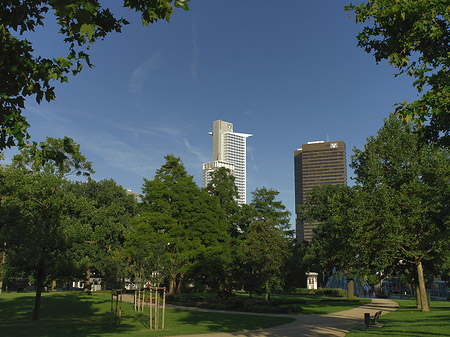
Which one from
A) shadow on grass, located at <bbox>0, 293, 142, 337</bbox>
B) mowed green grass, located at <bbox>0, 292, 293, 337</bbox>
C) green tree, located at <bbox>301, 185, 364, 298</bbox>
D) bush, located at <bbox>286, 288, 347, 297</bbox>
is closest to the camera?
shadow on grass, located at <bbox>0, 293, 142, 337</bbox>

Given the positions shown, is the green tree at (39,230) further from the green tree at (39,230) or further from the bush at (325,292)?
the bush at (325,292)

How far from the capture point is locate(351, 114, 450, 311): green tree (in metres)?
27.2

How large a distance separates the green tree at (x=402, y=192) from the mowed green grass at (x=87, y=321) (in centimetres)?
965

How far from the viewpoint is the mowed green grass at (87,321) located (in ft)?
61.6

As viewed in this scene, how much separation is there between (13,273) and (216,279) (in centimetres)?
2803

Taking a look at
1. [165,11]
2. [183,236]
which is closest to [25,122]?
[165,11]

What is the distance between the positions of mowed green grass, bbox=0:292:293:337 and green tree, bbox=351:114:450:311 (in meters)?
9.65

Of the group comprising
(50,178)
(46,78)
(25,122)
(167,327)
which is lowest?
(167,327)

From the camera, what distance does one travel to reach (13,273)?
22.1 meters

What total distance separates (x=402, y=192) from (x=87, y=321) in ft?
78.7

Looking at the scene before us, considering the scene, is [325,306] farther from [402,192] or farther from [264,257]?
[402,192]

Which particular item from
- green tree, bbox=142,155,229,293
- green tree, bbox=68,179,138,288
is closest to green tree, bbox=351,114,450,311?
green tree, bbox=142,155,229,293

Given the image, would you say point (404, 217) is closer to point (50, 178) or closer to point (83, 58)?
point (50, 178)

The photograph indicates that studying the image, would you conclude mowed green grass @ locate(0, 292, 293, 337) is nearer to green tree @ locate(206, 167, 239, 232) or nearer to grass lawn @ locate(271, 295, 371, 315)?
grass lawn @ locate(271, 295, 371, 315)
